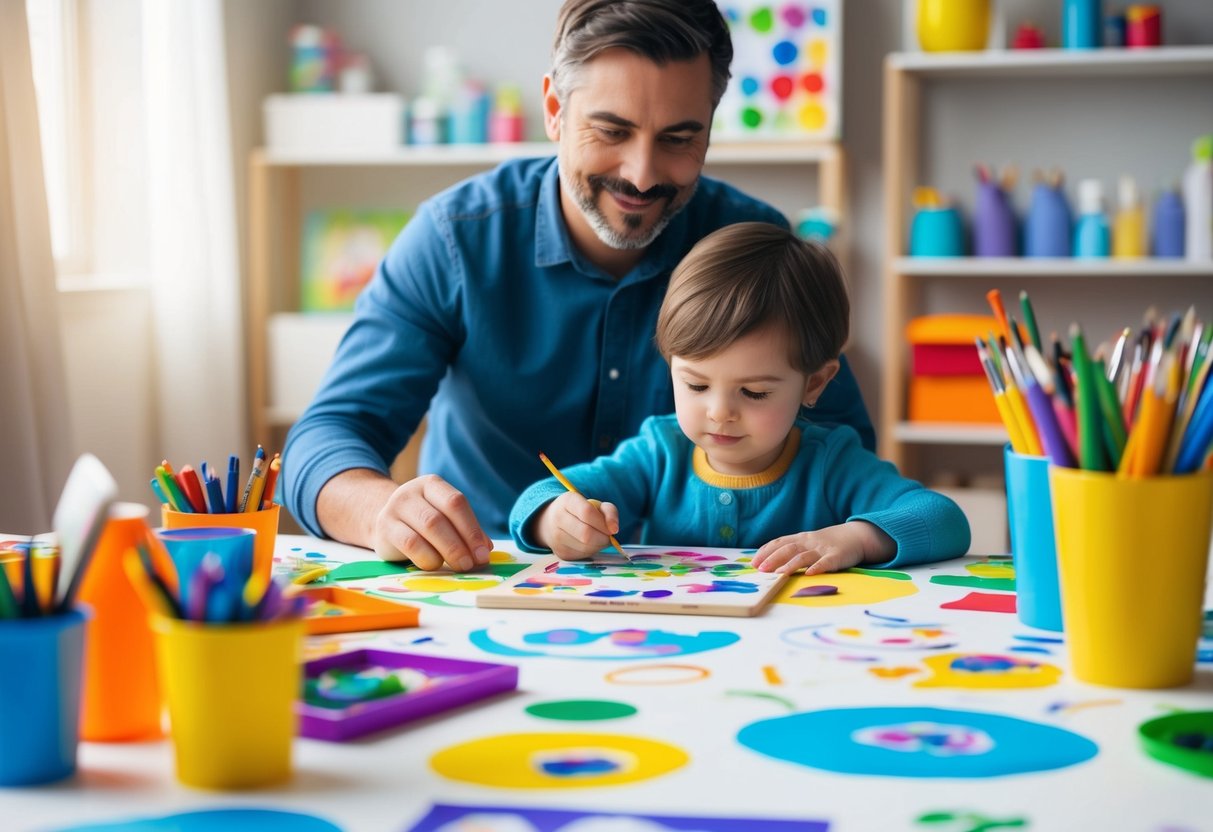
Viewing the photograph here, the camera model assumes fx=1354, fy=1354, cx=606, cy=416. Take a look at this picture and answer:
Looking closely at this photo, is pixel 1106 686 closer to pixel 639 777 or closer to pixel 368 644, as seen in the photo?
pixel 639 777

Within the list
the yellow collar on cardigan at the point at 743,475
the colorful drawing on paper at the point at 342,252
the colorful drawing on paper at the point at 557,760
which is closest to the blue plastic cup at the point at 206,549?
the colorful drawing on paper at the point at 557,760

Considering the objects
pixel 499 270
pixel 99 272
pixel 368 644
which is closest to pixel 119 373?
pixel 99 272

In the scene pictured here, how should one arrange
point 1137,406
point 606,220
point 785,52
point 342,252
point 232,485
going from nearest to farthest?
1. point 1137,406
2. point 232,485
3. point 606,220
4. point 785,52
5. point 342,252

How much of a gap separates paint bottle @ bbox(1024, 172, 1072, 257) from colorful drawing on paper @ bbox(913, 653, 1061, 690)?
2483mm

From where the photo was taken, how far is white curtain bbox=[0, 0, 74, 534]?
2.34m

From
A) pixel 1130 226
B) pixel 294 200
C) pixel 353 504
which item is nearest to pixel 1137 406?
pixel 353 504

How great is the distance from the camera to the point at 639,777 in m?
0.61

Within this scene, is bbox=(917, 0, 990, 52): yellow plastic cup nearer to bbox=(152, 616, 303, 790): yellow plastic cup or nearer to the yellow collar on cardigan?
the yellow collar on cardigan

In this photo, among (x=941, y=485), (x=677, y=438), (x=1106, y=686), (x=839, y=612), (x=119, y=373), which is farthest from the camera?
(x=941, y=485)

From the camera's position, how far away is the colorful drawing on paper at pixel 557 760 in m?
0.61

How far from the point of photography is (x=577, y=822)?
0.56 meters

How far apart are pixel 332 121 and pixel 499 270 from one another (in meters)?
1.97

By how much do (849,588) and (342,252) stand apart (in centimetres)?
277

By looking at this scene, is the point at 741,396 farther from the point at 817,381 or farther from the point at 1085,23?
the point at 1085,23
